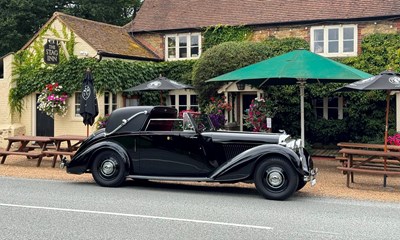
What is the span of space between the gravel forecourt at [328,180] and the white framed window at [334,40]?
5637 millimetres

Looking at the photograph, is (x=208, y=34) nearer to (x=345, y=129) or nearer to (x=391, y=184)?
(x=345, y=129)

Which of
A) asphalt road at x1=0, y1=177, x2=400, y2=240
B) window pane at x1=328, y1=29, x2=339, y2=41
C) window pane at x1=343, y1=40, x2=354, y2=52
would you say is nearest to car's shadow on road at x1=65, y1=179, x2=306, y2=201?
asphalt road at x1=0, y1=177, x2=400, y2=240

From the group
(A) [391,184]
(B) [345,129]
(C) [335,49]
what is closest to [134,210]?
(A) [391,184]

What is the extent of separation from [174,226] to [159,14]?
17.9 m

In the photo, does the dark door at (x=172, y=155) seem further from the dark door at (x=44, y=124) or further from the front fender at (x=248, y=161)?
the dark door at (x=44, y=124)

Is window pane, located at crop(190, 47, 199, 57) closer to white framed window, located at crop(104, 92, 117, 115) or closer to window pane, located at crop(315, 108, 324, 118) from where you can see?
white framed window, located at crop(104, 92, 117, 115)

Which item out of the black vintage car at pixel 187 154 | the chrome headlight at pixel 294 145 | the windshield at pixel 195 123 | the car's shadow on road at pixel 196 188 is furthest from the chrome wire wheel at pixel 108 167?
the chrome headlight at pixel 294 145

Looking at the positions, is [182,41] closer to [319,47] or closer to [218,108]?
[218,108]

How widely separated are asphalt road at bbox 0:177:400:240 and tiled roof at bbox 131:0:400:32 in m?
11.6

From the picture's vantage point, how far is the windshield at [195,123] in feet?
31.8

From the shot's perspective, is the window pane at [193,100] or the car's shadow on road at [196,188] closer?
the car's shadow on road at [196,188]

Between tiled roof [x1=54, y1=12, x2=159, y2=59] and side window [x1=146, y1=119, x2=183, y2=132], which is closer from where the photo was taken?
side window [x1=146, y1=119, x2=183, y2=132]

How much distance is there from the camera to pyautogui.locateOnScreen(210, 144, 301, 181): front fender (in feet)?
29.0

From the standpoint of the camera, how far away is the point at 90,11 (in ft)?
107
